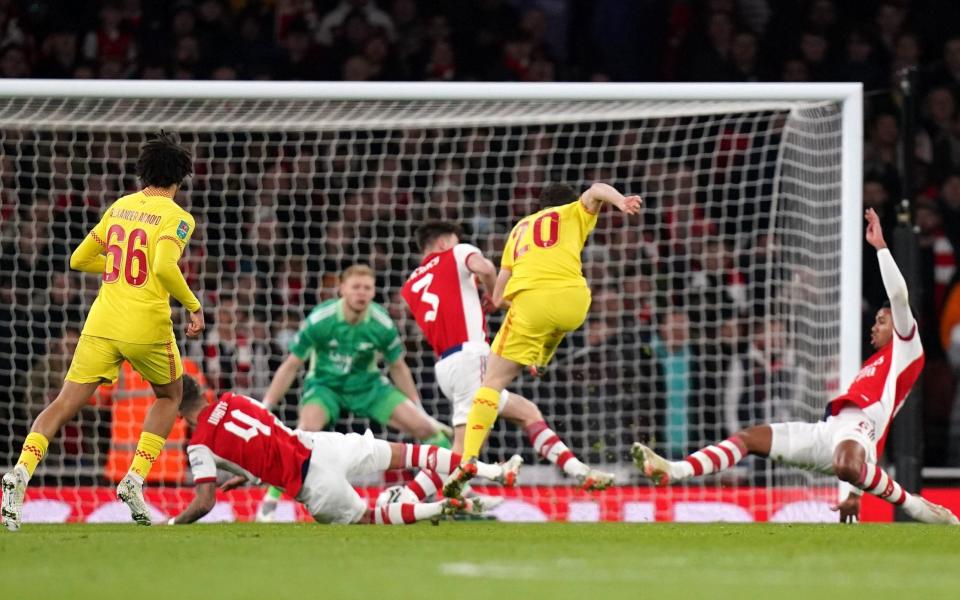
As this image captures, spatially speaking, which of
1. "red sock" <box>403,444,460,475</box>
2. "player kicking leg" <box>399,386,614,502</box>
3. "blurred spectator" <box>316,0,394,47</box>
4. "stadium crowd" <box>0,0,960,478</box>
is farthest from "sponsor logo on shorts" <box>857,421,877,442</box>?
"blurred spectator" <box>316,0,394,47</box>

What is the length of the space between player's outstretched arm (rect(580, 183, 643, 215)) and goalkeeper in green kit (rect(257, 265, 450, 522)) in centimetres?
210

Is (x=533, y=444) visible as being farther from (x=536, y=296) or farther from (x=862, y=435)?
(x=862, y=435)

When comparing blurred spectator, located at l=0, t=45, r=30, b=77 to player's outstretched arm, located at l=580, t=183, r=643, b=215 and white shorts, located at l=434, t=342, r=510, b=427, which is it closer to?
white shorts, located at l=434, t=342, r=510, b=427

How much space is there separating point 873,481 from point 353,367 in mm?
3480

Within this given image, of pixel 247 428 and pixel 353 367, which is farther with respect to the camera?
pixel 353 367

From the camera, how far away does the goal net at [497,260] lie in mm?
10445

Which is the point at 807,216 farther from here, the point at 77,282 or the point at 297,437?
the point at 77,282

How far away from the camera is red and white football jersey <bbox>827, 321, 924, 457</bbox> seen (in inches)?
340

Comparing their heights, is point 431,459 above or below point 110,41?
below

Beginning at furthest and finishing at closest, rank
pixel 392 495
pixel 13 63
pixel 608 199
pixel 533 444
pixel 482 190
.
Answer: pixel 13 63 < pixel 482 190 < pixel 533 444 < pixel 392 495 < pixel 608 199

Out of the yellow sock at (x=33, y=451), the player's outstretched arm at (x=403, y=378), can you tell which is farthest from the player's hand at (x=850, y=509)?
the yellow sock at (x=33, y=451)

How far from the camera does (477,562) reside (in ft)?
18.0

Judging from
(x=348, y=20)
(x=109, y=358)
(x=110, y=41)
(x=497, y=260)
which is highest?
(x=348, y=20)

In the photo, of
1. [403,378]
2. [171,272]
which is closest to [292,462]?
[171,272]
